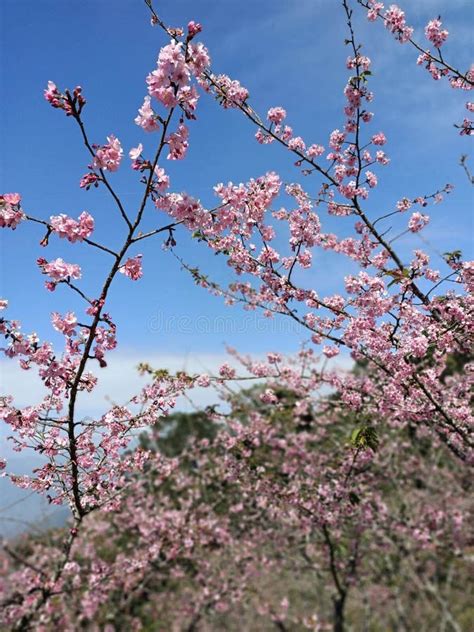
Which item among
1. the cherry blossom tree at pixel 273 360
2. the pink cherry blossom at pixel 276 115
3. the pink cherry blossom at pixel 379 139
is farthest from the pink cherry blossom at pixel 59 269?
the pink cherry blossom at pixel 379 139

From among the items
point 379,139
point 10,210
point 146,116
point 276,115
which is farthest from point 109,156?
point 379,139

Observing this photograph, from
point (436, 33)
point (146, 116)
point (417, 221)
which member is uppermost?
point (436, 33)

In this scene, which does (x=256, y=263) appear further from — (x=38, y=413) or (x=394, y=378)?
(x=38, y=413)

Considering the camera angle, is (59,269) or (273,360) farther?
(273,360)

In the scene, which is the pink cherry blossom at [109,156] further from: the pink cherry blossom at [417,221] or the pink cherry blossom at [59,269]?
the pink cherry blossom at [417,221]

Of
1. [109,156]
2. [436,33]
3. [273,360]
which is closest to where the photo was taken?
[109,156]

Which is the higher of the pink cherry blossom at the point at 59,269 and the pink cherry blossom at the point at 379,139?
the pink cherry blossom at the point at 379,139

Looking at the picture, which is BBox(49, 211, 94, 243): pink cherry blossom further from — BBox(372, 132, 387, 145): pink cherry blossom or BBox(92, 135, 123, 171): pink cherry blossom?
BBox(372, 132, 387, 145): pink cherry blossom

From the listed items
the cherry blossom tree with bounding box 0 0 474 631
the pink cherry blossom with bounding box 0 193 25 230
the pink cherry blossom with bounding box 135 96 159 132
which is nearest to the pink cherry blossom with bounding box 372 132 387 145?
the cherry blossom tree with bounding box 0 0 474 631

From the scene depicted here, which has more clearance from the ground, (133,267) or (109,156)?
(109,156)

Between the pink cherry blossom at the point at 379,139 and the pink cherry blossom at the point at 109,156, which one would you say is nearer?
the pink cherry blossom at the point at 109,156

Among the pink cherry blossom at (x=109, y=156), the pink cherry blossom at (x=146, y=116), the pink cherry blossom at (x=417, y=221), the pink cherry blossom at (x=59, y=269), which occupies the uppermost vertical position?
the pink cherry blossom at (x=417, y=221)

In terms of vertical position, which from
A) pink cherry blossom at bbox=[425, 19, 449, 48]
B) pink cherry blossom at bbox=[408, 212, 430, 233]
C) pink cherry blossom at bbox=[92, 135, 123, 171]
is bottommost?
pink cherry blossom at bbox=[92, 135, 123, 171]

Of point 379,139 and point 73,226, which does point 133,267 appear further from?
point 379,139
